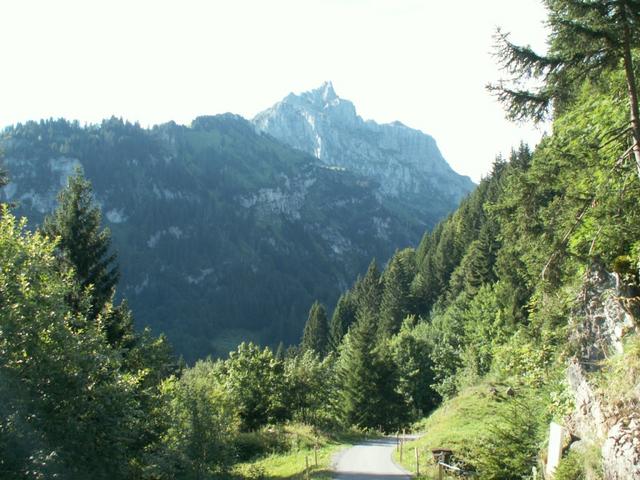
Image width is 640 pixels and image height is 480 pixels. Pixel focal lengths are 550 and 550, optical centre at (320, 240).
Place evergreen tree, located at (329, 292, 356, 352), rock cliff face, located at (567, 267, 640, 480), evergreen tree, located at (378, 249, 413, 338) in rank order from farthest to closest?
evergreen tree, located at (329, 292, 356, 352) → evergreen tree, located at (378, 249, 413, 338) → rock cliff face, located at (567, 267, 640, 480)

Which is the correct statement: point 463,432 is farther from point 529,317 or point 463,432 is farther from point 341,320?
point 341,320

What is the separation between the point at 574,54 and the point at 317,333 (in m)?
108

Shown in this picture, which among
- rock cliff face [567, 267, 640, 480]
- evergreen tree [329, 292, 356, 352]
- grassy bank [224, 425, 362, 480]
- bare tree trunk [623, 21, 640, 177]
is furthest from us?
evergreen tree [329, 292, 356, 352]

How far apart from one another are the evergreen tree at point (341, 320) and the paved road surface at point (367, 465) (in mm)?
74891

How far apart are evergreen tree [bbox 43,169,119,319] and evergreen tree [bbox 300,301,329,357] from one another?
293ft

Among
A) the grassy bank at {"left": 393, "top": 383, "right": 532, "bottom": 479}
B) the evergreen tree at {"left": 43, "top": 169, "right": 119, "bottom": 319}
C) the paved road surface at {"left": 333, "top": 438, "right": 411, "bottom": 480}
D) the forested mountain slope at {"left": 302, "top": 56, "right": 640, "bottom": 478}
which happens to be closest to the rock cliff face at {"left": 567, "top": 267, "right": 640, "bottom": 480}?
the forested mountain slope at {"left": 302, "top": 56, "right": 640, "bottom": 478}

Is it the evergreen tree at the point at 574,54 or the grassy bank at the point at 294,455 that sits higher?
the evergreen tree at the point at 574,54

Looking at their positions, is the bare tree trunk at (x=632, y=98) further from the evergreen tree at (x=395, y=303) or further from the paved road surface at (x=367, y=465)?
the evergreen tree at (x=395, y=303)

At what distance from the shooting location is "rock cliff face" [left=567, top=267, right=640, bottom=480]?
1048 centimetres

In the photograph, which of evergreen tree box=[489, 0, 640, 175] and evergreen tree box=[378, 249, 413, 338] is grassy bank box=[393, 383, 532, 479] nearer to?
evergreen tree box=[489, 0, 640, 175]

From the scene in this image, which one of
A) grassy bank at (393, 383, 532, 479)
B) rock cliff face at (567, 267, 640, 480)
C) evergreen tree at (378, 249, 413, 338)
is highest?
evergreen tree at (378, 249, 413, 338)

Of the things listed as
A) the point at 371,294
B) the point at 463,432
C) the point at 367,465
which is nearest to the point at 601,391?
the point at 463,432

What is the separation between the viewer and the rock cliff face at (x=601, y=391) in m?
10.5

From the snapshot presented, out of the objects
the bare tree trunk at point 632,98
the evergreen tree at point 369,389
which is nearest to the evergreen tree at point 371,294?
the evergreen tree at point 369,389
